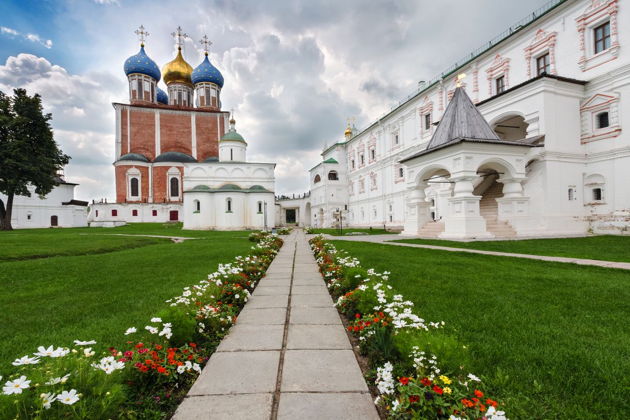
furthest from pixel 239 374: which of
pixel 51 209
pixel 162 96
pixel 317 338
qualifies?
pixel 162 96

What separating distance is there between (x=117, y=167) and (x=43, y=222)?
1106 cm

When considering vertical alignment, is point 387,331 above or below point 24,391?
below

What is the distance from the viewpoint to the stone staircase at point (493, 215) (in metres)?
14.4

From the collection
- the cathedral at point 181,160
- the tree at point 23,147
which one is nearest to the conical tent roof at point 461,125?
the cathedral at point 181,160

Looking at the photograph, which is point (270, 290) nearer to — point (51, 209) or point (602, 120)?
point (602, 120)

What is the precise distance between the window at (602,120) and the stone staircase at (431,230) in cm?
927

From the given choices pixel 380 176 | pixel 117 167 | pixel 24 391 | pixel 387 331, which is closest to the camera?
pixel 24 391

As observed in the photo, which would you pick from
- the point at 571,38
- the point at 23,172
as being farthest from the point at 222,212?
the point at 571,38

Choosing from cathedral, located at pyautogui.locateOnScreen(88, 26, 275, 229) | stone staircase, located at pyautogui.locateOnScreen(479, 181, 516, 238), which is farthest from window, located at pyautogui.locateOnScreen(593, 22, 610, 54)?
cathedral, located at pyautogui.locateOnScreen(88, 26, 275, 229)

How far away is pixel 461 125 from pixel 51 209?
4828 cm

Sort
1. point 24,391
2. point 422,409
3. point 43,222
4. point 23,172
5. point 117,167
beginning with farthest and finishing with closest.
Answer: point 117,167 → point 43,222 → point 23,172 → point 422,409 → point 24,391

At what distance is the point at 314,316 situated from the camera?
388cm

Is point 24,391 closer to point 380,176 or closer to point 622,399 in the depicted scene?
point 622,399

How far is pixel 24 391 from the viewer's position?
4.97ft
